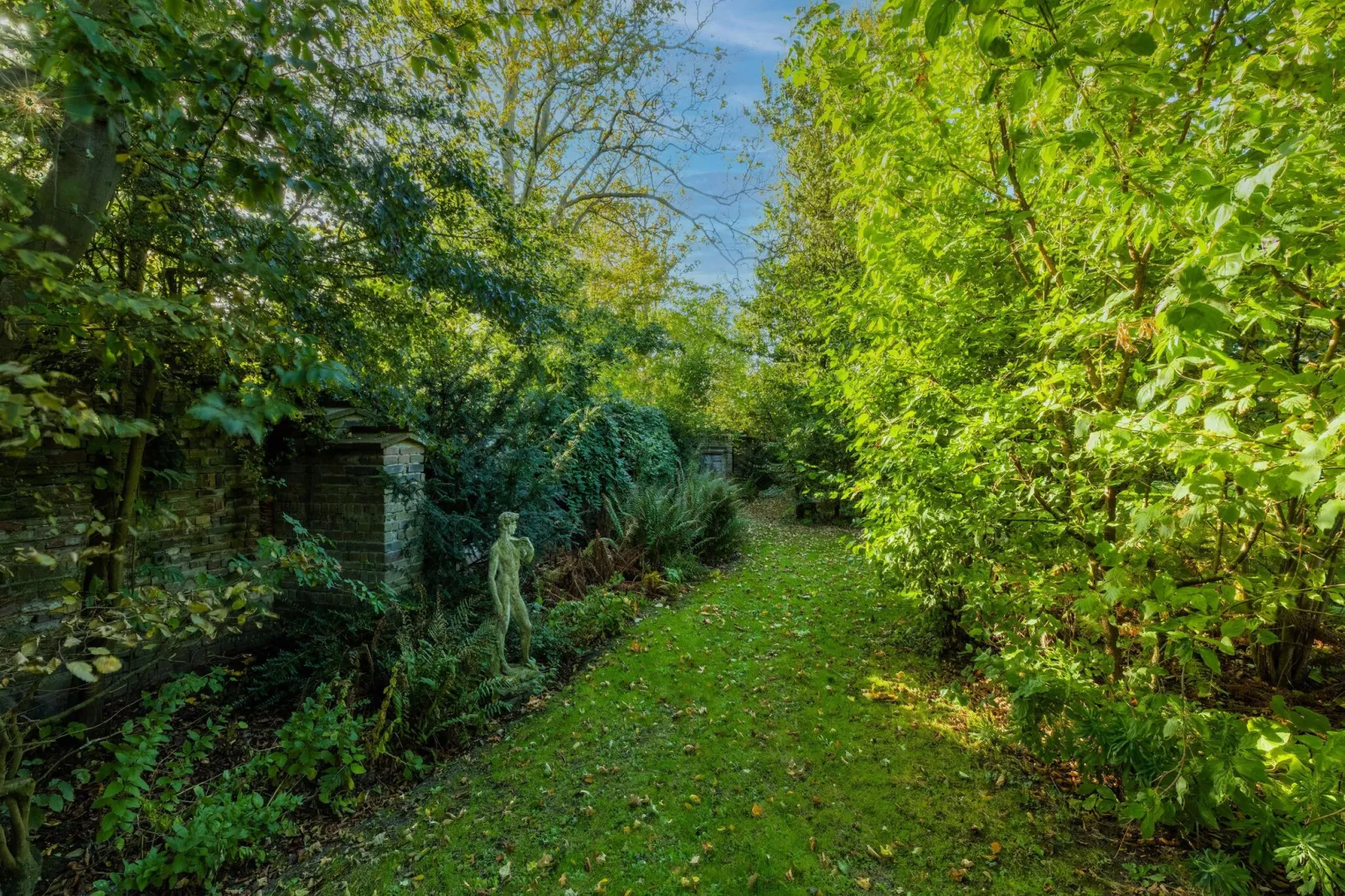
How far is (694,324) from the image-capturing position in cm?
1578

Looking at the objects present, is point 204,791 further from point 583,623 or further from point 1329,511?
point 1329,511

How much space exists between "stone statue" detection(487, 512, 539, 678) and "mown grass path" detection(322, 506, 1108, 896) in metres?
0.44

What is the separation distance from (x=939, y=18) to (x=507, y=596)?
4.08 m

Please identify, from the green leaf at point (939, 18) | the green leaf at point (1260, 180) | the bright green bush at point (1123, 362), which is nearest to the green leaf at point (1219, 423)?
the bright green bush at point (1123, 362)

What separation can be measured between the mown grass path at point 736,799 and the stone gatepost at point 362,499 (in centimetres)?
181

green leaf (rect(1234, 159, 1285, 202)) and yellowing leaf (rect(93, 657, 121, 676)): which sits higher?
green leaf (rect(1234, 159, 1285, 202))

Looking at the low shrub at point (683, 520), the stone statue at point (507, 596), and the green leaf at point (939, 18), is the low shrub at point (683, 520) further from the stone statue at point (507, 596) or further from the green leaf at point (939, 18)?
the green leaf at point (939, 18)

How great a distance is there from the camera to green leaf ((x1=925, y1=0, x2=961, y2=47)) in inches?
46.9

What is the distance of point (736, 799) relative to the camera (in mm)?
2947

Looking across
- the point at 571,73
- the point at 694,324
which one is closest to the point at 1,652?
the point at 571,73

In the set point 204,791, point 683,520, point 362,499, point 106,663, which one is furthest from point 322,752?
point 683,520

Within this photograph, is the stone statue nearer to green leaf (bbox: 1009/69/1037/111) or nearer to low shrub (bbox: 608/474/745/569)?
low shrub (bbox: 608/474/745/569)

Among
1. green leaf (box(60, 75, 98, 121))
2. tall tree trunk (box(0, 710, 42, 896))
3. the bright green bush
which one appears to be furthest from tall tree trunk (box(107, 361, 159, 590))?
the bright green bush

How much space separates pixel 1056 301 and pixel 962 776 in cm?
259
